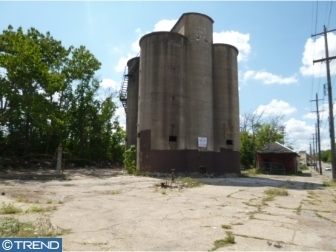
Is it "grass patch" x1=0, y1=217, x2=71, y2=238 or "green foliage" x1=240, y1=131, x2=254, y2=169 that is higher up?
"green foliage" x1=240, y1=131, x2=254, y2=169

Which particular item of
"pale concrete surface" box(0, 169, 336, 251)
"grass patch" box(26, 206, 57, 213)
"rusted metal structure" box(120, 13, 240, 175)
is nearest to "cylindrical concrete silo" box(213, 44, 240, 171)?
"rusted metal structure" box(120, 13, 240, 175)

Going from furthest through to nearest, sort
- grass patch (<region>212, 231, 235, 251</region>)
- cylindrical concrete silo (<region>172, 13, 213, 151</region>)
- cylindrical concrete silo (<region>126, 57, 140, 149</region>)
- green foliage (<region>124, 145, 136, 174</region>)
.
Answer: cylindrical concrete silo (<region>126, 57, 140, 149</region>), green foliage (<region>124, 145, 136, 174</region>), cylindrical concrete silo (<region>172, 13, 213, 151</region>), grass patch (<region>212, 231, 235, 251</region>)

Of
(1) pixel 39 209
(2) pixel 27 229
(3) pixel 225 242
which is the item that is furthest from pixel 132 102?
(3) pixel 225 242

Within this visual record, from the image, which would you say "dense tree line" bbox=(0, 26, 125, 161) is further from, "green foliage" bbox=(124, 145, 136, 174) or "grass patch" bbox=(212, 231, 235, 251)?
"grass patch" bbox=(212, 231, 235, 251)

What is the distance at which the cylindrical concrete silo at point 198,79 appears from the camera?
23.8 meters

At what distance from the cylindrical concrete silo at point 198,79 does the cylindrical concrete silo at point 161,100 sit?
0.72m

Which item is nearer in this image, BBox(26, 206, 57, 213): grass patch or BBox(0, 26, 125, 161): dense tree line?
BBox(26, 206, 57, 213): grass patch

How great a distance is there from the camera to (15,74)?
23812 millimetres

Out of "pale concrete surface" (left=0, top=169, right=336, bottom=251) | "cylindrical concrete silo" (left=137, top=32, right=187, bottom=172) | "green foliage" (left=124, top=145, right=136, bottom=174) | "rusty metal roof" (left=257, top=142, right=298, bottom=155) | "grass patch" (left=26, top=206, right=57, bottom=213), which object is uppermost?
"cylindrical concrete silo" (left=137, top=32, right=187, bottom=172)

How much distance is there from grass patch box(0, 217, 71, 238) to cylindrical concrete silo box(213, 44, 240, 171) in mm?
20267

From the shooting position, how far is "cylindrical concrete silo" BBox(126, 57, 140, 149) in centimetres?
3159

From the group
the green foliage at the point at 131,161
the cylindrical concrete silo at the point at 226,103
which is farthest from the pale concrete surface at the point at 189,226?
the cylindrical concrete silo at the point at 226,103

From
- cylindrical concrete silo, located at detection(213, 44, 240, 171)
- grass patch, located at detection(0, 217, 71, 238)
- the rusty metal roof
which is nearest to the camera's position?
grass patch, located at detection(0, 217, 71, 238)

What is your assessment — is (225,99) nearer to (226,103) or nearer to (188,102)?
(226,103)
